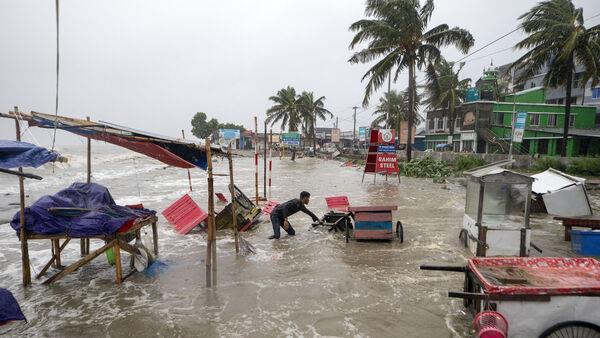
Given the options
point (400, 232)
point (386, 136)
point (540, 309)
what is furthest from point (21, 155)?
point (386, 136)

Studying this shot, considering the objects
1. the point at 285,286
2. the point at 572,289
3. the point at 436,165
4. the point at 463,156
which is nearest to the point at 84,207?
the point at 285,286

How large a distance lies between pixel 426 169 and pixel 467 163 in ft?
9.21

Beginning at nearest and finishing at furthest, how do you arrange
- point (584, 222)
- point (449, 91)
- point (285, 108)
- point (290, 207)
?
point (584, 222)
point (290, 207)
point (449, 91)
point (285, 108)

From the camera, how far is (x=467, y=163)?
83.1 ft

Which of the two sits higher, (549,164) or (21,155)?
(21,155)

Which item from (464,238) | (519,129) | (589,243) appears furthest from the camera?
(519,129)

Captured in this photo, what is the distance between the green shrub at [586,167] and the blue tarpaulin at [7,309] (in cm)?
2596

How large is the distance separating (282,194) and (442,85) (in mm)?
30469

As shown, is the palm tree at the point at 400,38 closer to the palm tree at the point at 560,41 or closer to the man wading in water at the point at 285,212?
the palm tree at the point at 560,41

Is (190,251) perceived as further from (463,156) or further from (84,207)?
(463,156)

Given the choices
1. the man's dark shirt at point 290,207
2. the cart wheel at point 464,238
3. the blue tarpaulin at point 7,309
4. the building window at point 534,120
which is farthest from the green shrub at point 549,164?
the blue tarpaulin at point 7,309

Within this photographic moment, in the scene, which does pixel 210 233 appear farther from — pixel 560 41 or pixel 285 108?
pixel 285 108

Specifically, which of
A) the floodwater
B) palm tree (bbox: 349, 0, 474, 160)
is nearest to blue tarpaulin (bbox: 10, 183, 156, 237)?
the floodwater

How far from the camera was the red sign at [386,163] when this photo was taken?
68.8 feet
